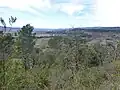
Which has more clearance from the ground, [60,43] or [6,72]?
[6,72]

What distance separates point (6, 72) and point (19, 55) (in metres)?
0.53

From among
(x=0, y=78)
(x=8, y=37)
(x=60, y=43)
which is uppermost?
(x=8, y=37)

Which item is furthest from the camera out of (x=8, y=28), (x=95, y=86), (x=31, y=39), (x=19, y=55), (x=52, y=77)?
(x=31, y=39)

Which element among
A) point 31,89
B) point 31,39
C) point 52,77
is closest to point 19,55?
point 31,89

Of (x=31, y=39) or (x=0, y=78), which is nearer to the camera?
(x=0, y=78)

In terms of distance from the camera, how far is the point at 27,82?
6633 millimetres

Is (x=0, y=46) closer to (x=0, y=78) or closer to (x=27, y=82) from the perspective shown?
(x=0, y=78)

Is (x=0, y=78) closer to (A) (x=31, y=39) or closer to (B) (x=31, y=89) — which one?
(B) (x=31, y=89)

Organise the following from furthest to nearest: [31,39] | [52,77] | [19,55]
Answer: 1. [31,39]
2. [52,77]
3. [19,55]

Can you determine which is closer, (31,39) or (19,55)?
(19,55)

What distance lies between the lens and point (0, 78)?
19.3 feet

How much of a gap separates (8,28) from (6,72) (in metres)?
0.92

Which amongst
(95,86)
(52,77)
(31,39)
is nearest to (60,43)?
(31,39)

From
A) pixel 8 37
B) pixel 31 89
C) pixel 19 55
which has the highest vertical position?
pixel 8 37
